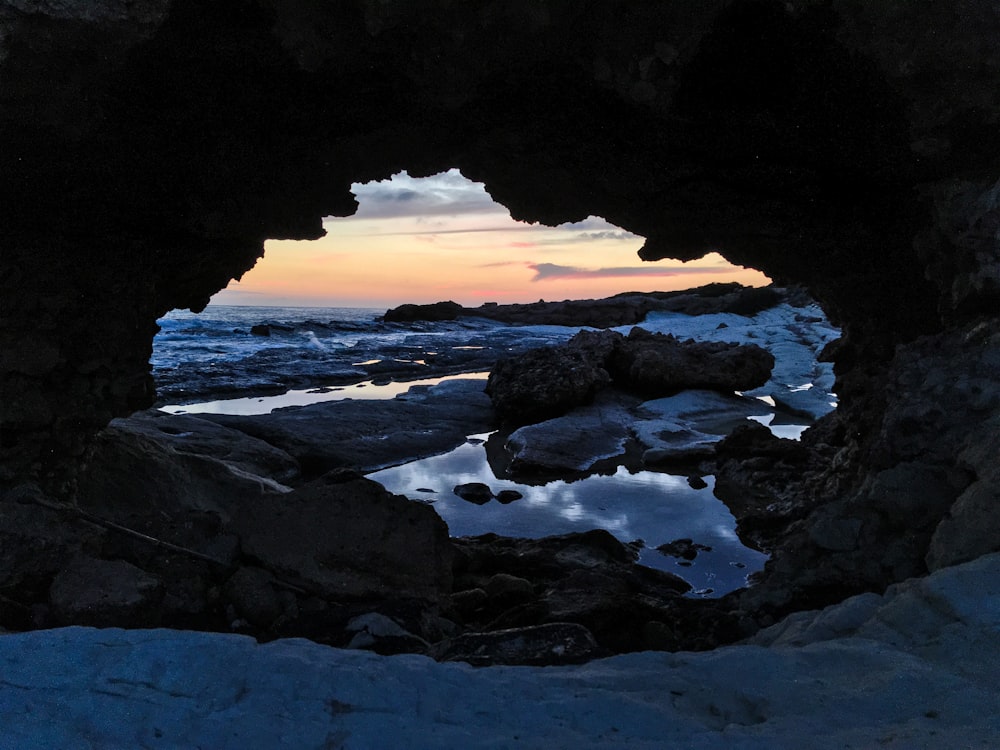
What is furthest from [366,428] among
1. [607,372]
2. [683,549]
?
[683,549]

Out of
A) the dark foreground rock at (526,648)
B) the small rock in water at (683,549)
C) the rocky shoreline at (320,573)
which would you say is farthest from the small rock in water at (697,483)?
the dark foreground rock at (526,648)

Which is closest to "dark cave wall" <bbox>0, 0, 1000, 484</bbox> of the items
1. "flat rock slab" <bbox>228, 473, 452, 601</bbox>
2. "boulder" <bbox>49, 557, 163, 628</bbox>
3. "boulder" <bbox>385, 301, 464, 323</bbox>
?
"boulder" <bbox>49, 557, 163, 628</bbox>

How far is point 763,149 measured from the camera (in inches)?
166

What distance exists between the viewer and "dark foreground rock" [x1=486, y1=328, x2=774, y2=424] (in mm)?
10781

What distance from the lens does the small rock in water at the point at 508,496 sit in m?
6.82

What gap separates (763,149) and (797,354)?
50.0 ft

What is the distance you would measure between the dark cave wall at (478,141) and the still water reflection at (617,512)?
197cm

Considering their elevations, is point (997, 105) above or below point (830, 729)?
above

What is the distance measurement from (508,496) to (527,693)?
16.0 ft

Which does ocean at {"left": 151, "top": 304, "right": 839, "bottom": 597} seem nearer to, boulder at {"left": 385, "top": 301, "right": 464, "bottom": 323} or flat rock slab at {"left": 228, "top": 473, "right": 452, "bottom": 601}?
flat rock slab at {"left": 228, "top": 473, "right": 452, "bottom": 601}

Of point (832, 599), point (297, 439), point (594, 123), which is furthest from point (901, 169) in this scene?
point (297, 439)

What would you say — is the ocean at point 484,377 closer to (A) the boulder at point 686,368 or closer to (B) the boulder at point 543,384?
(A) the boulder at point 686,368

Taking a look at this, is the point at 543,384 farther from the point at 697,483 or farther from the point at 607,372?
the point at 697,483

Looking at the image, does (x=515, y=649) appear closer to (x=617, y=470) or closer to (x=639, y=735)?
(x=639, y=735)
